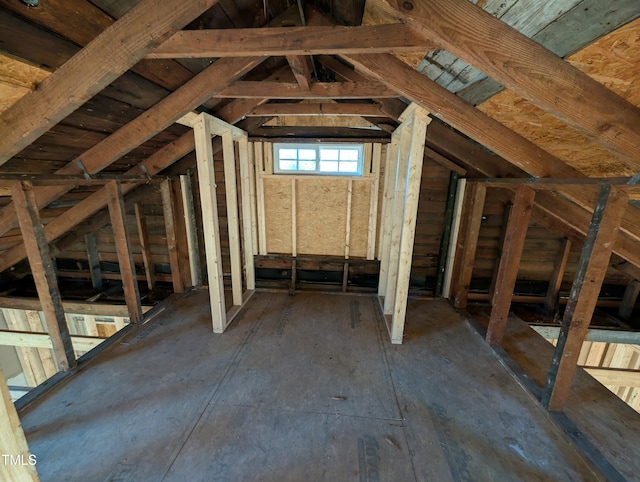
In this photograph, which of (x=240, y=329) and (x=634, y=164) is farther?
(x=240, y=329)

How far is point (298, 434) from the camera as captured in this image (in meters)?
1.68

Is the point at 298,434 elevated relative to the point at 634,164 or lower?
lower

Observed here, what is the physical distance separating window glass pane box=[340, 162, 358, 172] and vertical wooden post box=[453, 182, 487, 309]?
4.83 ft

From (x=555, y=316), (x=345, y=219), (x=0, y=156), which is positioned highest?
(x=0, y=156)

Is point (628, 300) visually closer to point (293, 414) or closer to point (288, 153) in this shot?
point (293, 414)

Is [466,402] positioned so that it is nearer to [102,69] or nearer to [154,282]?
[102,69]

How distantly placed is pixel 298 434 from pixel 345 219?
2.62m

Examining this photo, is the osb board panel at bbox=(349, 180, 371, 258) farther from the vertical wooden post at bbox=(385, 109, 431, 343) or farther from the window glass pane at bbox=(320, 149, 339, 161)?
the vertical wooden post at bbox=(385, 109, 431, 343)

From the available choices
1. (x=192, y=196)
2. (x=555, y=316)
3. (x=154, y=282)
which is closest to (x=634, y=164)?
(x=555, y=316)

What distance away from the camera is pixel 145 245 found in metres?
3.68

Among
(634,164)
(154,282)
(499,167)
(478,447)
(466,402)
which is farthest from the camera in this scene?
(154,282)

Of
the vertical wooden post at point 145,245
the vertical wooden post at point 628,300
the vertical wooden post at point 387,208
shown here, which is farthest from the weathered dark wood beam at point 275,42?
the vertical wooden post at point 628,300

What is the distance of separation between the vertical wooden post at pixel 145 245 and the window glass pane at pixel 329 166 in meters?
2.54

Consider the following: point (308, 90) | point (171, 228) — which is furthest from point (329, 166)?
point (171, 228)
